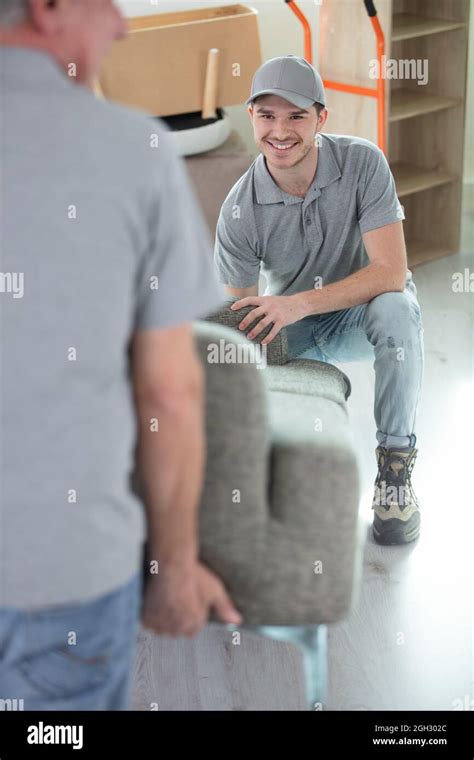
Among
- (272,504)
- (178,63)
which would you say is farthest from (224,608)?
(178,63)

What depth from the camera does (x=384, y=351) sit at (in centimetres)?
212

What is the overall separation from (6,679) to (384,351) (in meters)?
1.23

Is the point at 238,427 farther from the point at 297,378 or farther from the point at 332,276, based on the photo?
the point at 332,276

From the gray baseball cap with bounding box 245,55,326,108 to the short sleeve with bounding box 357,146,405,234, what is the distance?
0.18 m

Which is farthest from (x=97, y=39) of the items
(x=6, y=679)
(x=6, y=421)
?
(x=6, y=679)

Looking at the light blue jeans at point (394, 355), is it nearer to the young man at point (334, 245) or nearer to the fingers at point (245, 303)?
the young man at point (334, 245)

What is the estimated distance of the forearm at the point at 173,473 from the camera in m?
1.04

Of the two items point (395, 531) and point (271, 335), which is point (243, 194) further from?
point (395, 531)

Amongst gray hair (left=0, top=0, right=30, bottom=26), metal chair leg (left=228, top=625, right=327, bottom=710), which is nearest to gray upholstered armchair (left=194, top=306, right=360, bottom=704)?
metal chair leg (left=228, top=625, right=327, bottom=710)

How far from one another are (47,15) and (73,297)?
0.80 ft

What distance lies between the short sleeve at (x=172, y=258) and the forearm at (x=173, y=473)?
10 centimetres

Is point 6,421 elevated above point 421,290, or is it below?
above

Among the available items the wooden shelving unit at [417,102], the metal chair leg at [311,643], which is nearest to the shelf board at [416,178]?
the wooden shelving unit at [417,102]

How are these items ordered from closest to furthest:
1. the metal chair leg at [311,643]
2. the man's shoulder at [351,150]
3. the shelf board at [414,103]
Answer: the metal chair leg at [311,643]
the man's shoulder at [351,150]
the shelf board at [414,103]
